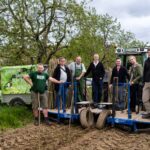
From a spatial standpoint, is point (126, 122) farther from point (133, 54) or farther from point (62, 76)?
point (133, 54)

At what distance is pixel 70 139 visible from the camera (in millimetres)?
10281

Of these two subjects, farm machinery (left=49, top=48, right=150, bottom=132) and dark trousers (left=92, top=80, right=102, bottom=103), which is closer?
farm machinery (left=49, top=48, right=150, bottom=132)

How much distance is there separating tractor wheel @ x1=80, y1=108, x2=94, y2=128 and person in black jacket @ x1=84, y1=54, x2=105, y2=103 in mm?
681

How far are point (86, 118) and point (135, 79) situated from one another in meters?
1.74

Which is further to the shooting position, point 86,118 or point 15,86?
point 15,86

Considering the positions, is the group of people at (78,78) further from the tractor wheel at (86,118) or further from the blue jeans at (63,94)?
the tractor wheel at (86,118)

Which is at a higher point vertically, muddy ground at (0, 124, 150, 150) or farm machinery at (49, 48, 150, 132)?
farm machinery at (49, 48, 150, 132)

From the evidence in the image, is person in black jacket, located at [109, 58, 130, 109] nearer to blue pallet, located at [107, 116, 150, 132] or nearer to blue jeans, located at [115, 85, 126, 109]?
blue jeans, located at [115, 85, 126, 109]

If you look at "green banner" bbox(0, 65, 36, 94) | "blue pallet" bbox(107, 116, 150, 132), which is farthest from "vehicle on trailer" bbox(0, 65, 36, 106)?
"blue pallet" bbox(107, 116, 150, 132)

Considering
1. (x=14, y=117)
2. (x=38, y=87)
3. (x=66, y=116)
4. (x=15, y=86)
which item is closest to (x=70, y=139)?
(x=66, y=116)

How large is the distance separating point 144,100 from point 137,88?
86 cm

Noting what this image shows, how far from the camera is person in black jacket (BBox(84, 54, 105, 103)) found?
1268 cm

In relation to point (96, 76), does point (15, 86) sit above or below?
below

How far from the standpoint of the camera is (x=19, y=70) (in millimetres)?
15688
